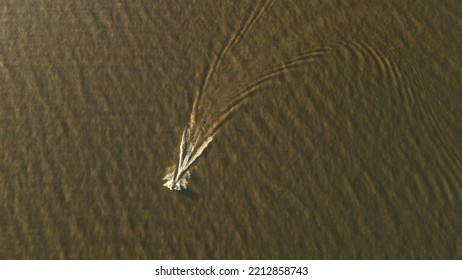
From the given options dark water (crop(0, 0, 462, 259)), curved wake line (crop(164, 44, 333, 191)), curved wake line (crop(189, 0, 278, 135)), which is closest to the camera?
dark water (crop(0, 0, 462, 259))

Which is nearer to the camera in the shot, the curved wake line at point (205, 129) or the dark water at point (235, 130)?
the dark water at point (235, 130)

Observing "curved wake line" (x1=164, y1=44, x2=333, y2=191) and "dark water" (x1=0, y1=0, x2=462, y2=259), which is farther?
"curved wake line" (x1=164, y1=44, x2=333, y2=191)

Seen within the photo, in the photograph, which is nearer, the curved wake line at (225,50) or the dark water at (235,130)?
the dark water at (235,130)

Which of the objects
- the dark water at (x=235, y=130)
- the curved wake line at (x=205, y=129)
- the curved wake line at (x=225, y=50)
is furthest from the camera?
the curved wake line at (x=225, y=50)

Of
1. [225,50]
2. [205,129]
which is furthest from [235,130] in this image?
[225,50]

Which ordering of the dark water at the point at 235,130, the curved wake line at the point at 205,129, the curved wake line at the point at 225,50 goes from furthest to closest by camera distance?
the curved wake line at the point at 225,50
the curved wake line at the point at 205,129
the dark water at the point at 235,130
